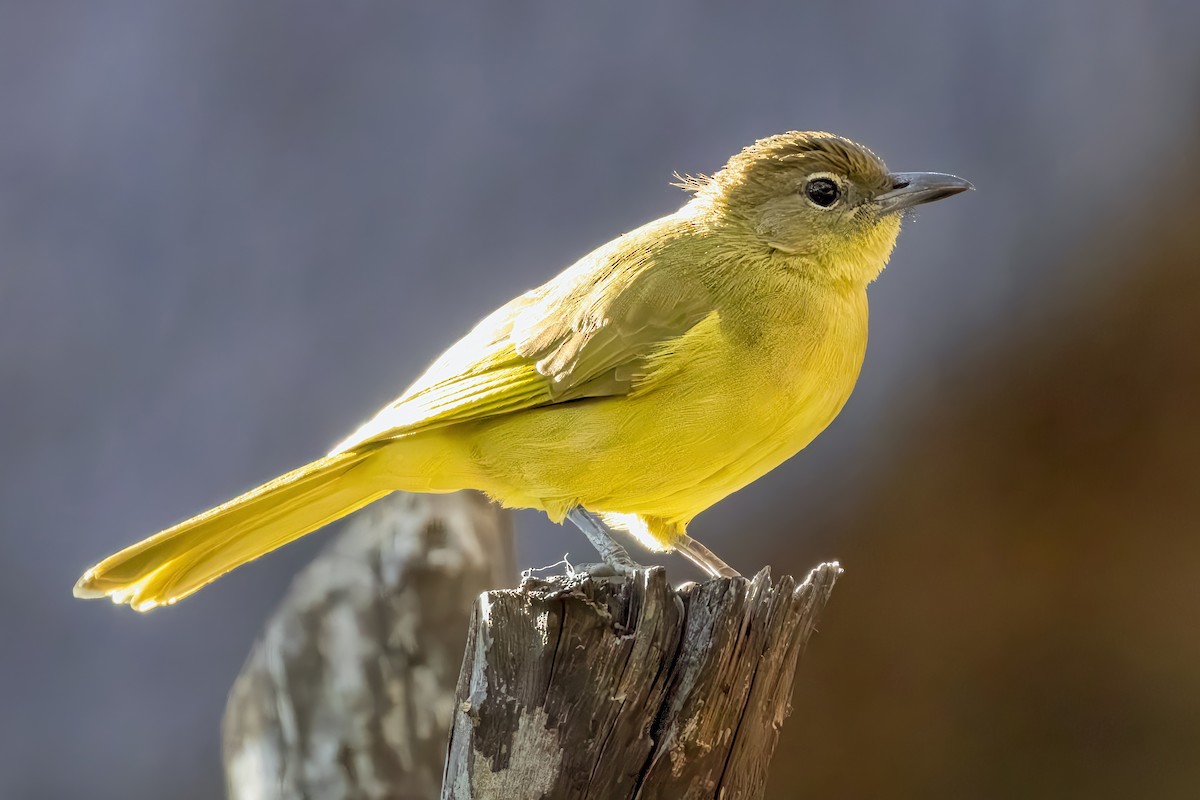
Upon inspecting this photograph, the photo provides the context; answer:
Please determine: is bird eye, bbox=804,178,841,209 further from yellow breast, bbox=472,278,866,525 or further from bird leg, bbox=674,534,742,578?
bird leg, bbox=674,534,742,578

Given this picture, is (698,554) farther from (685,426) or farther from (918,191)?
(918,191)

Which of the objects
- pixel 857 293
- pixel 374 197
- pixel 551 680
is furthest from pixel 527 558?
pixel 551 680

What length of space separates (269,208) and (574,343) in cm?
325

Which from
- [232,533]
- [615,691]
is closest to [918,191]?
[615,691]

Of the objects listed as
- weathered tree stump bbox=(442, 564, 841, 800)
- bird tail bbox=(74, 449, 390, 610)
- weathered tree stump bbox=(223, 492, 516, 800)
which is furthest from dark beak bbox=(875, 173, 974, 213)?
weathered tree stump bbox=(223, 492, 516, 800)

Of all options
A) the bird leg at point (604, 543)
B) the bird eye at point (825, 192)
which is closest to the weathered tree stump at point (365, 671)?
the bird leg at point (604, 543)

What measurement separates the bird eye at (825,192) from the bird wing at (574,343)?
0.38 m

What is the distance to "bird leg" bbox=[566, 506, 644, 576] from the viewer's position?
311cm

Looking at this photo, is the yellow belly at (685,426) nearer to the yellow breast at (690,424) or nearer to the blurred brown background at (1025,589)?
the yellow breast at (690,424)

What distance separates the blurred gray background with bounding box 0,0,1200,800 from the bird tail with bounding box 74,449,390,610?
88.1 inches

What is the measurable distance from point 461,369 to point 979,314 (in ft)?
9.22

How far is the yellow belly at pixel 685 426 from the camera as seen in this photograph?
305 cm

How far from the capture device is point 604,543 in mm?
3195

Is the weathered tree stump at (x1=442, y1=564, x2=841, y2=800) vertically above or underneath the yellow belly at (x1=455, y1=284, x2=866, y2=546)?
underneath
